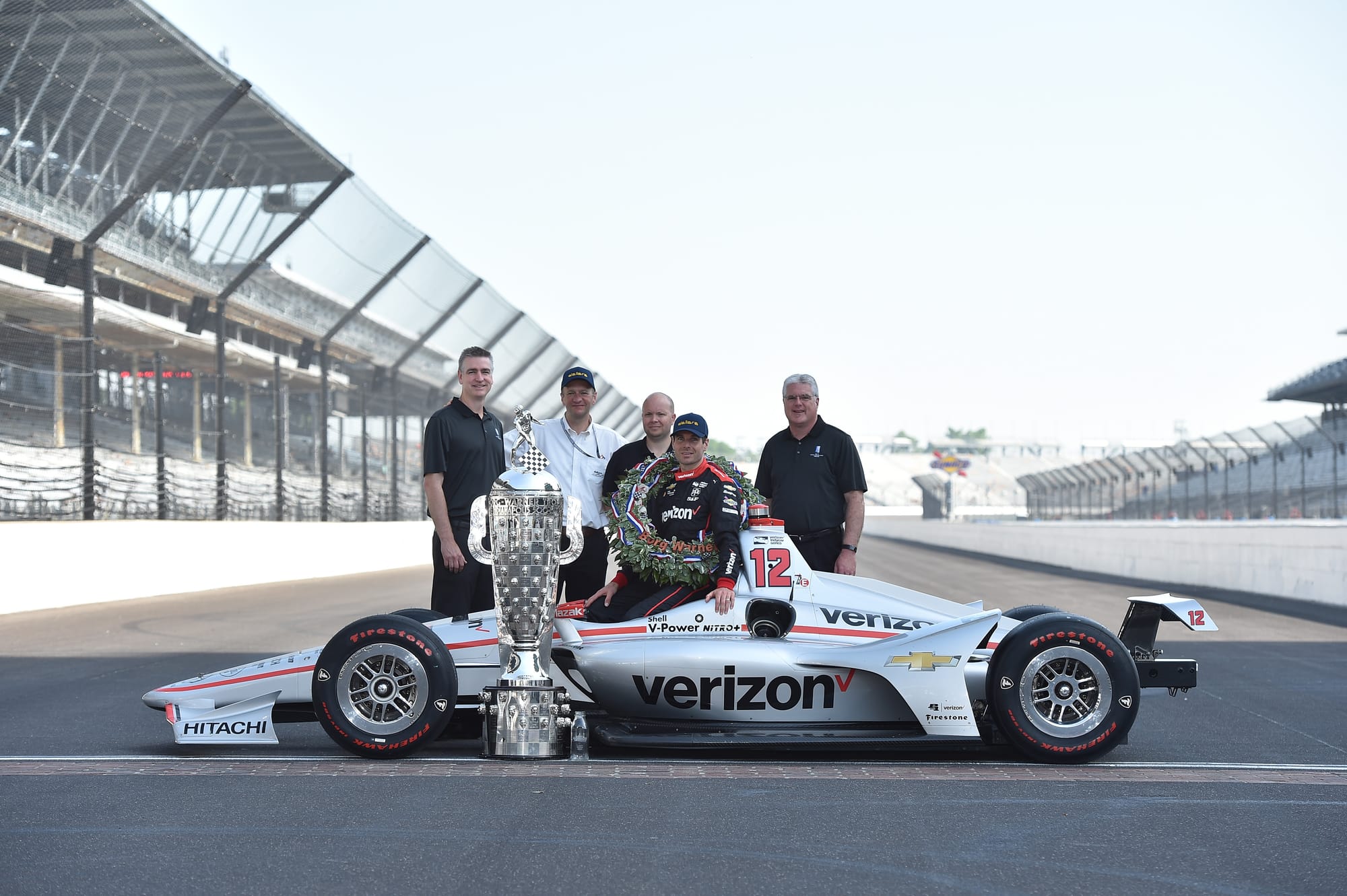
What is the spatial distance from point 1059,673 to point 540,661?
223 cm

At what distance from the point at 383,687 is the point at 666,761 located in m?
1.26

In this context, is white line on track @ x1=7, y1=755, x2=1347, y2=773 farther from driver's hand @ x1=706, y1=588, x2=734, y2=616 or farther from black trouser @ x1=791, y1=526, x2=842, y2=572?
black trouser @ x1=791, y1=526, x2=842, y2=572

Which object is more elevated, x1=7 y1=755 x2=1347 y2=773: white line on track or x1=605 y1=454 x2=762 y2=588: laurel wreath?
x1=605 y1=454 x2=762 y2=588: laurel wreath

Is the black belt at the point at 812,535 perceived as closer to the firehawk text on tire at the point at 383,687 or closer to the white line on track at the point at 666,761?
the white line on track at the point at 666,761

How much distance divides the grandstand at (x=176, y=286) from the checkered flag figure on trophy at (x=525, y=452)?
853 cm

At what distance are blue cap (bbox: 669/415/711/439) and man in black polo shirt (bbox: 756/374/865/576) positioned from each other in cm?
107

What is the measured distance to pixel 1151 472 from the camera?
35375mm

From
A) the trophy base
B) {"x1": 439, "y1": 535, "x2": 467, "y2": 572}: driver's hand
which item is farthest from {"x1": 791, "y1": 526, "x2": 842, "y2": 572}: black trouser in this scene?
the trophy base

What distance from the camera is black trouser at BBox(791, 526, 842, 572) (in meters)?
7.05

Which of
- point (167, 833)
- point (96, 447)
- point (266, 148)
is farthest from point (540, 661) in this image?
point (266, 148)

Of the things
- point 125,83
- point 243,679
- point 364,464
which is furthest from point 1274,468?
point 243,679

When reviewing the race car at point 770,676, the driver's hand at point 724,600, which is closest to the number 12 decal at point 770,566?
the race car at point 770,676

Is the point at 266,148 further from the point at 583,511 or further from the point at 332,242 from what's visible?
the point at 583,511

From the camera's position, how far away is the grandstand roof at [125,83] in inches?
485
